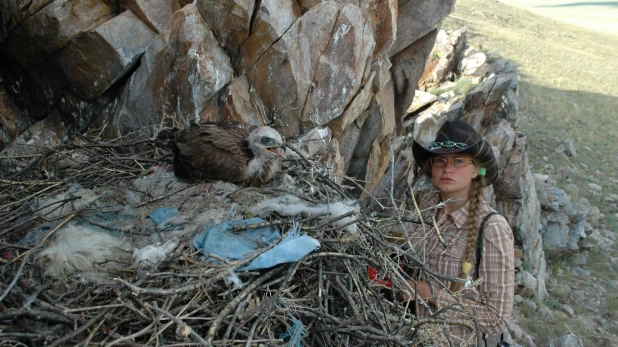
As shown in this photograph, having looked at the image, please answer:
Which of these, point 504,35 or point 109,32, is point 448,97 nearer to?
point 109,32

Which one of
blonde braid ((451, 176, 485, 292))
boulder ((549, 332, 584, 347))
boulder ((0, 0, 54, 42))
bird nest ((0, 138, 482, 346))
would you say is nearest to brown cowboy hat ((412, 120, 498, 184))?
blonde braid ((451, 176, 485, 292))

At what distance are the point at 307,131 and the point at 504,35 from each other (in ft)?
110

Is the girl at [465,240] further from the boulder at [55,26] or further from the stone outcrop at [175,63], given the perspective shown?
the boulder at [55,26]

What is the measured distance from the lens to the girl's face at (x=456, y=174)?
2982 mm

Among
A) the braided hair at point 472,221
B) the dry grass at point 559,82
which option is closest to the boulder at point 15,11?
the braided hair at point 472,221

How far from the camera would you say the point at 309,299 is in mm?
2363

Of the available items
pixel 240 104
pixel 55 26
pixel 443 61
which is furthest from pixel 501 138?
pixel 55 26

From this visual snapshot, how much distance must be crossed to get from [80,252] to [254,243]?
0.97m

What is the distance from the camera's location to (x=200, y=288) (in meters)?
2.24

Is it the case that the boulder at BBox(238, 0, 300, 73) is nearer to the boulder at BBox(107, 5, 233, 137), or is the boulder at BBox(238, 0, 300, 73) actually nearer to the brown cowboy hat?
the boulder at BBox(107, 5, 233, 137)

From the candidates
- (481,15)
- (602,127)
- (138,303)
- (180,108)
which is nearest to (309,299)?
(138,303)

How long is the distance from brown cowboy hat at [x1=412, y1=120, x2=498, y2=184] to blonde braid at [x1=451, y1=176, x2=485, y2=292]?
13 cm

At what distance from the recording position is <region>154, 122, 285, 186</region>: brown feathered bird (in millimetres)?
3660

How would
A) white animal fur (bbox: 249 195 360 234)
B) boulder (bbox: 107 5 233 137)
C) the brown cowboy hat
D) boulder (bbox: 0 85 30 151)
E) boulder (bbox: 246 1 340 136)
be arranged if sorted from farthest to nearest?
boulder (bbox: 246 1 340 136) < boulder (bbox: 0 85 30 151) < boulder (bbox: 107 5 233 137) < the brown cowboy hat < white animal fur (bbox: 249 195 360 234)
